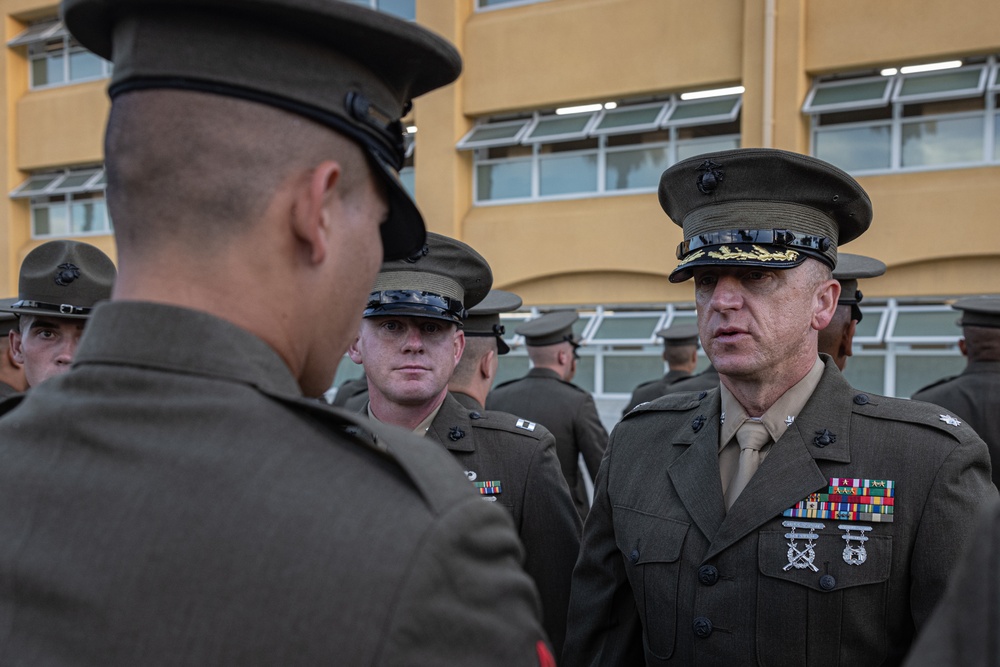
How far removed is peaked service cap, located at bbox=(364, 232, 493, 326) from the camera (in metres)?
3.67

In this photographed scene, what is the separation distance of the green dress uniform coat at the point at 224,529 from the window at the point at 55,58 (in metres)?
17.9

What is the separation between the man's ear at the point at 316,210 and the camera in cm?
123

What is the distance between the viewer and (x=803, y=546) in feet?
7.87

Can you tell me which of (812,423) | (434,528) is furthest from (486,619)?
(812,423)

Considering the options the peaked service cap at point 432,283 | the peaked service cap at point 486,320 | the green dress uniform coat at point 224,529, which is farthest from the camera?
the peaked service cap at point 486,320

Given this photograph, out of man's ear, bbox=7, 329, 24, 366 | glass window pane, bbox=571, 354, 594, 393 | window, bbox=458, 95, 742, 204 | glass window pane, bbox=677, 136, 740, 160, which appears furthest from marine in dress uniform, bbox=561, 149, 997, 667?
glass window pane, bbox=571, 354, 594, 393

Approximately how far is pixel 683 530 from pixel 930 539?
2.12 feet

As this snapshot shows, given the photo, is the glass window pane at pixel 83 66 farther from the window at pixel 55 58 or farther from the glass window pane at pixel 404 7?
the glass window pane at pixel 404 7

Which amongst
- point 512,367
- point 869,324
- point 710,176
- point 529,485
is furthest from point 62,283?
point 512,367

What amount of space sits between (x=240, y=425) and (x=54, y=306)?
3241 millimetres

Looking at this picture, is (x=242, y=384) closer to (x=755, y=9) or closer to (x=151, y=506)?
(x=151, y=506)

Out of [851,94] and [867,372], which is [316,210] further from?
[867,372]

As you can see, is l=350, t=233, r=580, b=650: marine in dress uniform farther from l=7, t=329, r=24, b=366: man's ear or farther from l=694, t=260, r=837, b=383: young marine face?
l=7, t=329, r=24, b=366: man's ear

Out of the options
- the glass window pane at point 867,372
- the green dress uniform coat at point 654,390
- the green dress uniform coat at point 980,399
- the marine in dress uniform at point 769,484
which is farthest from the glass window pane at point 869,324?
the marine in dress uniform at point 769,484
